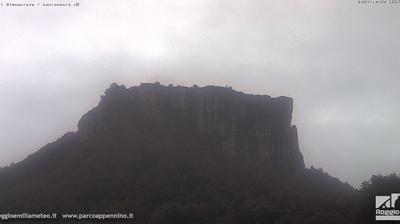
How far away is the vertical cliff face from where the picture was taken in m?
67.1

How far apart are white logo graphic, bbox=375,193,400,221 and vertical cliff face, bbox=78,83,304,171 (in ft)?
126

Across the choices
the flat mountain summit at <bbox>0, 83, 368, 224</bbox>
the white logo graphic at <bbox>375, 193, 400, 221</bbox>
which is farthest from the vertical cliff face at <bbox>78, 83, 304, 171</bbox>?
the white logo graphic at <bbox>375, 193, 400, 221</bbox>

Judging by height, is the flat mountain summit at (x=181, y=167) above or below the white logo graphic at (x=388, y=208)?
above

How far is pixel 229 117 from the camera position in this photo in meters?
69.2

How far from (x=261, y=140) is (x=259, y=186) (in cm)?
1828

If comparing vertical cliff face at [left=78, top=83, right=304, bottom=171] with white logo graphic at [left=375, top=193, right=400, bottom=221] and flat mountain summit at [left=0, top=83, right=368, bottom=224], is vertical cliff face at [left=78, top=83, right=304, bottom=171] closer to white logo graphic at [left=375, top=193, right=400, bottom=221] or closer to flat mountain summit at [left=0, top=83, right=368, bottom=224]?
flat mountain summit at [left=0, top=83, right=368, bottom=224]

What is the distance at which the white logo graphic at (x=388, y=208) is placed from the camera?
1035 inches

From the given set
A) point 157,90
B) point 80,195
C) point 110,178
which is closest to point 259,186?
point 110,178

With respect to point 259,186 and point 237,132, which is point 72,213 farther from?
point 237,132

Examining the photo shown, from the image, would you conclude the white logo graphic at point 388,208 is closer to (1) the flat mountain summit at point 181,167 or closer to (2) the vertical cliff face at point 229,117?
(1) the flat mountain summit at point 181,167

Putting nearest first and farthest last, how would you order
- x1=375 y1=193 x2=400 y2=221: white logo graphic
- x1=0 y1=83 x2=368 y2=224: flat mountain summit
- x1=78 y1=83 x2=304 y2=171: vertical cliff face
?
x1=375 y1=193 x2=400 y2=221: white logo graphic < x1=0 y1=83 x2=368 y2=224: flat mountain summit < x1=78 y1=83 x2=304 y2=171: vertical cliff face

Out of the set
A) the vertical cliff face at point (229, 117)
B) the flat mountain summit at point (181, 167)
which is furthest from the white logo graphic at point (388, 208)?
the vertical cliff face at point (229, 117)

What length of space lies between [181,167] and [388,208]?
28.8 metres

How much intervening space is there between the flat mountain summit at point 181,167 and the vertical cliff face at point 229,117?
10 centimetres
